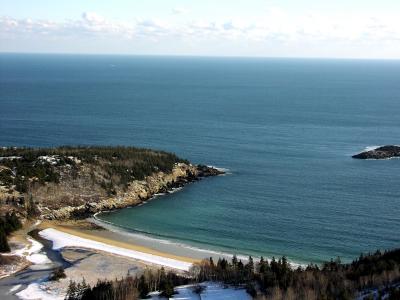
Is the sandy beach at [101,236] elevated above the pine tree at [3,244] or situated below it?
below

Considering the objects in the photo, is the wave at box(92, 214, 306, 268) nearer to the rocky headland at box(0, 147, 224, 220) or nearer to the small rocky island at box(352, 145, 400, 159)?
the rocky headland at box(0, 147, 224, 220)

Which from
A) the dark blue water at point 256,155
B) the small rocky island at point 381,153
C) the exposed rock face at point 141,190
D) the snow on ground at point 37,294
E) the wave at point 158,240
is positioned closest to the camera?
the snow on ground at point 37,294

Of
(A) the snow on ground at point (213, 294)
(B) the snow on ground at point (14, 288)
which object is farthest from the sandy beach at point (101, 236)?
(B) the snow on ground at point (14, 288)

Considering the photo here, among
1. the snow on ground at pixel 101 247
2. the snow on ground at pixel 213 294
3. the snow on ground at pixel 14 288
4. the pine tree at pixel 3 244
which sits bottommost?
the snow on ground at pixel 14 288

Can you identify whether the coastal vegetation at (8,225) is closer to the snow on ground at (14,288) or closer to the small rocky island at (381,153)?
the snow on ground at (14,288)

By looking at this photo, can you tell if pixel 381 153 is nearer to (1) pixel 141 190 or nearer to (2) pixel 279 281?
(1) pixel 141 190

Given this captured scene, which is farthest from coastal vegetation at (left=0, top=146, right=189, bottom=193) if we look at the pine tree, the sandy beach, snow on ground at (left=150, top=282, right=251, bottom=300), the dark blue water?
snow on ground at (left=150, top=282, right=251, bottom=300)

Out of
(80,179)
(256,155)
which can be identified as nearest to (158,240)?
(80,179)
